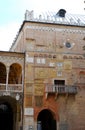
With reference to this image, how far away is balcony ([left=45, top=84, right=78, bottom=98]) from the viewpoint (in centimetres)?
2519

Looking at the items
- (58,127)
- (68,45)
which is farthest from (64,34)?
(58,127)

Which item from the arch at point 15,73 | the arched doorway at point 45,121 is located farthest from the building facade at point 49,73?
the arched doorway at point 45,121

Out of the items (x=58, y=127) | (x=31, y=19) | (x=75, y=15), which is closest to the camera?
(x=58, y=127)

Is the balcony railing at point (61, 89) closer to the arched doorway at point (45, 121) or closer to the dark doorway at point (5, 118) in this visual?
the arched doorway at point (45, 121)

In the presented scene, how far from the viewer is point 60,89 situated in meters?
25.5

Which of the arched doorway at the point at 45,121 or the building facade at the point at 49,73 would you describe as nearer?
the building facade at the point at 49,73

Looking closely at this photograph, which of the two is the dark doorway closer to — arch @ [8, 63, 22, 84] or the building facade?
arch @ [8, 63, 22, 84]

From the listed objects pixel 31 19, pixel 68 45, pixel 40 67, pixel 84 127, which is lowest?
pixel 84 127

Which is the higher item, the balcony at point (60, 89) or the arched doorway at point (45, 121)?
the balcony at point (60, 89)

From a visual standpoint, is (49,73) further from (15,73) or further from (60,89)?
(15,73)

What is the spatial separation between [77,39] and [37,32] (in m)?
4.07

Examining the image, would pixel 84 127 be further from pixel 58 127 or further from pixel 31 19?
pixel 31 19

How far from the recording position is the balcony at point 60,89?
25188 millimetres

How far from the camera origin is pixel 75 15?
31.4 m
